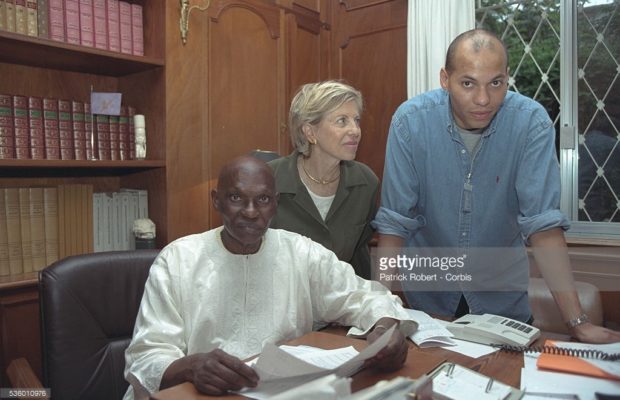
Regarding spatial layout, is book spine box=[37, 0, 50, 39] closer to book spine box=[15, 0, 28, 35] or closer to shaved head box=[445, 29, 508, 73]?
book spine box=[15, 0, 28, 35]

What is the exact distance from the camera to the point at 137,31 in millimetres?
2520

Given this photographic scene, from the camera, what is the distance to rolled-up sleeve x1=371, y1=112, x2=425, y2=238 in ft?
5.43

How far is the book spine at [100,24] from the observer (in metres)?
2.36

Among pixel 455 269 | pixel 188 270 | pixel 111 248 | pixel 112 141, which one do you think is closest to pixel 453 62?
pixel 455 269

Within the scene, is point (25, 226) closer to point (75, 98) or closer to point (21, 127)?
point (21, 127)

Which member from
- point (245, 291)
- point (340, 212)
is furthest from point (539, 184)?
point (245, 291)

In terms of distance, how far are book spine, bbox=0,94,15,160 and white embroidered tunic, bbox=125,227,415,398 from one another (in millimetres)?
1247

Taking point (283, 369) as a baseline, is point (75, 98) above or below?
above

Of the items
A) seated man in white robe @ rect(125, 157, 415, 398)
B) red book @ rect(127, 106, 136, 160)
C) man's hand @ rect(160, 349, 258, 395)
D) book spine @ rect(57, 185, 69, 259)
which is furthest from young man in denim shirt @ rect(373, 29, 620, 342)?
book spine @ rect(57, 185, 69, 259)

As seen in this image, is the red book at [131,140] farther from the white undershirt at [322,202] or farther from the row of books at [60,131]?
the white undershirt at [322,202]

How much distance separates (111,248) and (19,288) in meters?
0.47

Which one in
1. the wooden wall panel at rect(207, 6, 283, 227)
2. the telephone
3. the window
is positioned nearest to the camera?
the telephone

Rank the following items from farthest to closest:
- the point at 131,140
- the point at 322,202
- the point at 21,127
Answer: the point at 131,140, the point at 21,127, the point at 322,202

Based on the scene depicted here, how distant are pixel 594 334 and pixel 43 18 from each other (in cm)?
233
